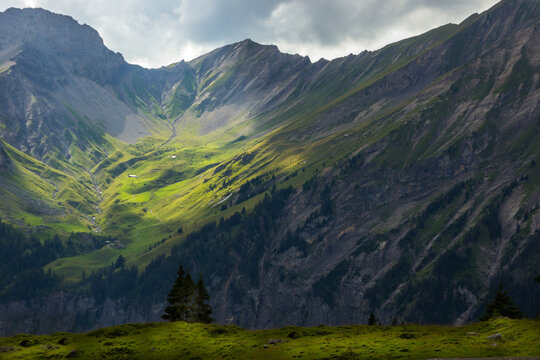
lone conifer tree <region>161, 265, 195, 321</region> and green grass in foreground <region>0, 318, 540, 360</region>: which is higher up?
lone conifer tree <region>161, 265, 195, 321</region>

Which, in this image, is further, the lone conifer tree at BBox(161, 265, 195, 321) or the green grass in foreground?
the lone conifer tree at BBox(161, 265, 195, 321)

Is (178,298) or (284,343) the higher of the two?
(178,298)

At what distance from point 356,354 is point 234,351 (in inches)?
711

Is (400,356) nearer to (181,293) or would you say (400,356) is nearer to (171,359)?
(171,359)

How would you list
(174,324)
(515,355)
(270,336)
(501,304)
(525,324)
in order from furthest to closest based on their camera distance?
(501,304) < (174,324) < (270,336) < (525,324) < (515,355)

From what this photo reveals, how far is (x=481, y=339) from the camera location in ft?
176

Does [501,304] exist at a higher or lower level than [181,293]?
lower

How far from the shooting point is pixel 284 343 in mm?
64250

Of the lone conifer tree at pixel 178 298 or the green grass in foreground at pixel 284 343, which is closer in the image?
the green grass in foreground at pixel 284 343

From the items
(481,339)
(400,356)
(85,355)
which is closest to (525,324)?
(481,339)

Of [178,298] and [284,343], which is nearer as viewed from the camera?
[284,343]

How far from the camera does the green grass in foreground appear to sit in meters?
51.4

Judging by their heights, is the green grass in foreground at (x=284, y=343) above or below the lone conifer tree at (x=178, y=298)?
below

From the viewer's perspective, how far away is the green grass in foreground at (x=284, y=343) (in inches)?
2023
